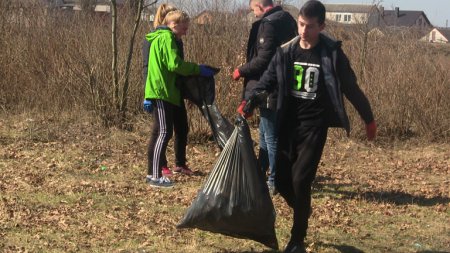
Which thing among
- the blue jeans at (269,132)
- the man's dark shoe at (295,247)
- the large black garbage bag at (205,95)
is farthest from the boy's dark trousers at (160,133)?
the man's dark shoe at (295,247)

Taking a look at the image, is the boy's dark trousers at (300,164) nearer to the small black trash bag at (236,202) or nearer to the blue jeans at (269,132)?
the small black trash bag at (236,202)

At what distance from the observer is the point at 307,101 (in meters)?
4.44

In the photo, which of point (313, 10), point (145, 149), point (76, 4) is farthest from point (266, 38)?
point (76, 4)

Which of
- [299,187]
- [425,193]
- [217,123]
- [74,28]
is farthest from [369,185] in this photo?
[74,28]

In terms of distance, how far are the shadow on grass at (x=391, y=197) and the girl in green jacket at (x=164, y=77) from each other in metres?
1.67

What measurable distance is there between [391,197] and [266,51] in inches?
79.7

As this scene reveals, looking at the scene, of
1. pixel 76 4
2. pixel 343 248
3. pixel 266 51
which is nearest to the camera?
pixel 343 248

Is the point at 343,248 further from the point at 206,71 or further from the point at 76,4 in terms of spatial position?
→ the point at 76,4

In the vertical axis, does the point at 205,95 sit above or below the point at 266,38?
below

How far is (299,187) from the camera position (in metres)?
4.41

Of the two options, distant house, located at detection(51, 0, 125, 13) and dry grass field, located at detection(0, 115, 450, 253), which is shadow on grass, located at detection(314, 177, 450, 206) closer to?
dry grass field, located at detection(0, 115, 450, 253)

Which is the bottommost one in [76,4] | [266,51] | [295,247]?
[295,247]

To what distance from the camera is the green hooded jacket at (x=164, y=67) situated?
20.2ft

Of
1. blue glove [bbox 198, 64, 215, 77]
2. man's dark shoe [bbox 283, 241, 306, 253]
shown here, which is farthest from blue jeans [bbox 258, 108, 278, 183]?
man's dark shoe [bbox 283, 241, 306, 253]
